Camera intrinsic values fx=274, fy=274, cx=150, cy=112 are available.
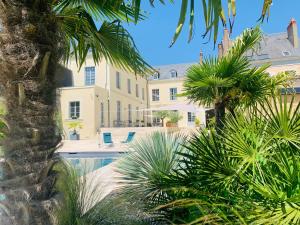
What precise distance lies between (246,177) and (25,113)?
2.14 metres

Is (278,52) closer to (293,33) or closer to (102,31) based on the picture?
(293,33)

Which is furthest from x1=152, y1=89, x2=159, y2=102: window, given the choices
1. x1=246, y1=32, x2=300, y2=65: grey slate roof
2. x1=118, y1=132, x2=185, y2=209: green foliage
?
x1=118, y1=132, x2=185, y2=209: green foliage

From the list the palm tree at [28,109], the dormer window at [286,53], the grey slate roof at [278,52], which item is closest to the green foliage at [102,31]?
the palm tree at [28,109]

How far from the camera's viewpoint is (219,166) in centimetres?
292

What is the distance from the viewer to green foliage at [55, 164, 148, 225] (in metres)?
2.91

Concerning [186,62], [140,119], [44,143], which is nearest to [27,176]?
[44,143]

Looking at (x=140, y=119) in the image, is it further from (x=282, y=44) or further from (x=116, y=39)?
(x=116, y=39)

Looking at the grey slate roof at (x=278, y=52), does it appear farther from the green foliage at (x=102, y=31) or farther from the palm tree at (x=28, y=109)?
the palm tree at (x=28, y=109)

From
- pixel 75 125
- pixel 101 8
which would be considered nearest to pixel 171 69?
pixel 75 125

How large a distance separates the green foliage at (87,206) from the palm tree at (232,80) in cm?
327

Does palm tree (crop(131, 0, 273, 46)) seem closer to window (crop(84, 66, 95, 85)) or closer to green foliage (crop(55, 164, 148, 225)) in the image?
green foliage (crop(55, 164, 148, 225))

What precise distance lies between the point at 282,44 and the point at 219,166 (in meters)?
38.2

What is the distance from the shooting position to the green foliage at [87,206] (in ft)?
9.55

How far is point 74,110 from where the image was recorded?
96.6 feet
